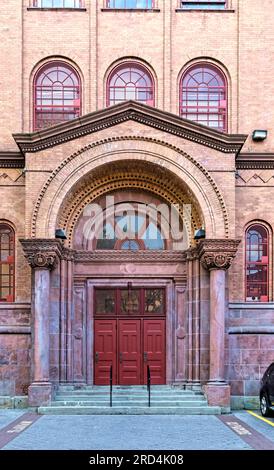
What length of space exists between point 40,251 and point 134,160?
3.69m

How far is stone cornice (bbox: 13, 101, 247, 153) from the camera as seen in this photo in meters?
20.1

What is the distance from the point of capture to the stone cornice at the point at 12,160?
21016 millimetres

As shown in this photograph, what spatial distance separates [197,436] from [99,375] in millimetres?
6601

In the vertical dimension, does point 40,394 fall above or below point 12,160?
below

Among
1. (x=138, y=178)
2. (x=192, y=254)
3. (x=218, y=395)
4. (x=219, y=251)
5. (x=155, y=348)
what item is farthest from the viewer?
(x=138, y=178)

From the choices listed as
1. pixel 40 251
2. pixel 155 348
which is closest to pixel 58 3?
pixel 40 251

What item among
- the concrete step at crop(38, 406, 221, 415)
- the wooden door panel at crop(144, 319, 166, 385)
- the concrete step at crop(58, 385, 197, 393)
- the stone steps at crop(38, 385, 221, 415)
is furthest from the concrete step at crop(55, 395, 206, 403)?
the wooden door panel at crop(144, 319, 166, 385)

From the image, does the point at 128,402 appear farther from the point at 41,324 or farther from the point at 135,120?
the point at 135,120

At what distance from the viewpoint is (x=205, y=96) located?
2205 cm

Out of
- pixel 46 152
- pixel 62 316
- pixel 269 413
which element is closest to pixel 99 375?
pixel 62 316

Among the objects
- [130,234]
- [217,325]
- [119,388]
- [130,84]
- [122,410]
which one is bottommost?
[122,410]

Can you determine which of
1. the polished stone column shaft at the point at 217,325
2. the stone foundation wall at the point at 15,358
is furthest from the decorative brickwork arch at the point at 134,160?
the stone foundation wall at the point at 15,358

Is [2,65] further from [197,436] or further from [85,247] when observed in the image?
[197,436]

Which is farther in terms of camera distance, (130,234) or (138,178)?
(130,234)
